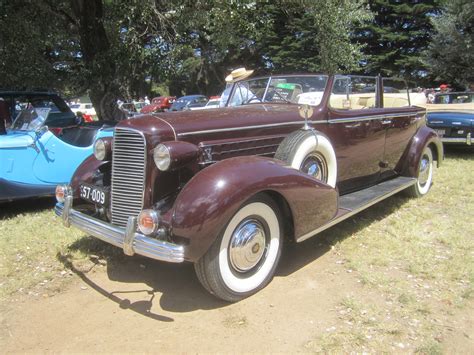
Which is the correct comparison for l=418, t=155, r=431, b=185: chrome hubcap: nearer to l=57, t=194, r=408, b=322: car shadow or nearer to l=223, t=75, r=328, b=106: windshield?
l=57, t=194, r=408, b=322: car shadow

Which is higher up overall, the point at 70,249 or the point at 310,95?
the point at 310,95

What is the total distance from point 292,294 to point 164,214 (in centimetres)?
121

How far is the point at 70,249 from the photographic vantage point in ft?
14.2

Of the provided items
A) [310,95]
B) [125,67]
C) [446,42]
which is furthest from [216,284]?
[446,42]

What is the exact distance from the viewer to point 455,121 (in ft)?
29.2

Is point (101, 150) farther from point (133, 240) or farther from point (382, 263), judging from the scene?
point (382, 263)

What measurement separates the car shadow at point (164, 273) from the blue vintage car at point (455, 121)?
5.12 m

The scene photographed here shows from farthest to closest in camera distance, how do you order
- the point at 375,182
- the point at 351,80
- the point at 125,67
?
the point at 125,67 < the point at 375,182 < the point at 351,80

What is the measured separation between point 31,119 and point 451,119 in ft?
26.1

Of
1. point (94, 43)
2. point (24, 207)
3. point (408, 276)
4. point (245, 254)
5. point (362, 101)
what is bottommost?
point (24, 207)

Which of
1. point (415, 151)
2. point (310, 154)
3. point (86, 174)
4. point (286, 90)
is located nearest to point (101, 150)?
point (86, 174)

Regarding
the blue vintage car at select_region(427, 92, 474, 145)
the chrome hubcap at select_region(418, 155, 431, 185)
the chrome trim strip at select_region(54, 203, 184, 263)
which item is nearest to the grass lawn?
the chrome hubcap at select_region(418, 155, 431, 185)

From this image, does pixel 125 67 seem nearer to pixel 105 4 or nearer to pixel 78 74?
pixel 78 74

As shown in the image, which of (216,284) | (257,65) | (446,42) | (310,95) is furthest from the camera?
(257,65)
